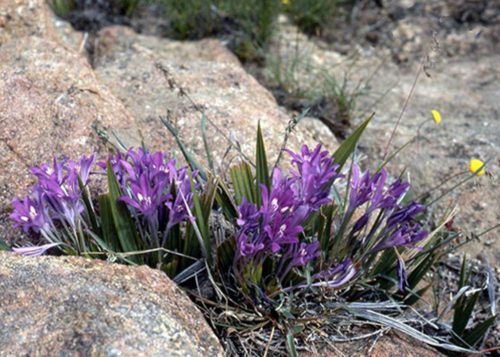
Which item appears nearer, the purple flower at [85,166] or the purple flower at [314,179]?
the purple flower at [314,179]

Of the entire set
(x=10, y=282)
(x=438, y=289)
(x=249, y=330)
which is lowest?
(x=438, y=289)

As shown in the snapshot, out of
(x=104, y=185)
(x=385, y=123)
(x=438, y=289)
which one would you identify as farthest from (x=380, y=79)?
(x=104, y=185)

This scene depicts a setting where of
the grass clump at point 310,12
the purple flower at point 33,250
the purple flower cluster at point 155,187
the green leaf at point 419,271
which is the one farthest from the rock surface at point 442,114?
the purple flower at point 33,250

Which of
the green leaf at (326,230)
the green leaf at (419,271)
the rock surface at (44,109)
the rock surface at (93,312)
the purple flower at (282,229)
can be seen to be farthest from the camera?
the rock surface at (44,109)

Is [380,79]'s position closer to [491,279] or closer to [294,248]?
[491,279]

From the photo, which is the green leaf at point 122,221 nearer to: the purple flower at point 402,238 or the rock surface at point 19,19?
the purple flower at point 402,238

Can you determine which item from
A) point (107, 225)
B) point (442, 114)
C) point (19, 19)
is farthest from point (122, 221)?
point (442, 114)

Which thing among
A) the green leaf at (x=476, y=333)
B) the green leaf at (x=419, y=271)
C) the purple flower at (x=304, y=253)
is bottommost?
the green leaf at (x=476, y=333)

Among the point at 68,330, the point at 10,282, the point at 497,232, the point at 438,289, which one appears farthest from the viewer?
the point at 497,232
